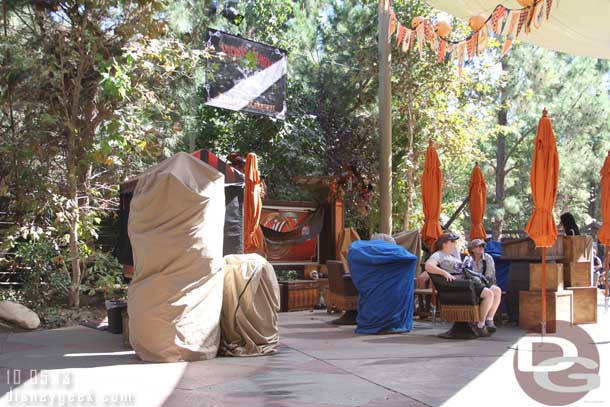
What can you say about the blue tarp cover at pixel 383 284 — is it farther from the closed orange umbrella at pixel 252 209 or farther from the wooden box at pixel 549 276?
the closed orange umbrella at pixel 252 209

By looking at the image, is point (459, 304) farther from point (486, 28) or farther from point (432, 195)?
point (486, 28)

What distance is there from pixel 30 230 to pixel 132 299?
162 inches

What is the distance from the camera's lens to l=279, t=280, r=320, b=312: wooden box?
11250 mm

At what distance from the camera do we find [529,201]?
27.2 metres

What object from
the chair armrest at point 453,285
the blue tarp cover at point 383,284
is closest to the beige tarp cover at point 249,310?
the blue tarp cover at point 383,284

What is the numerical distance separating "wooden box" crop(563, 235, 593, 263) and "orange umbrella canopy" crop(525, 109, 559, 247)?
1645 mm

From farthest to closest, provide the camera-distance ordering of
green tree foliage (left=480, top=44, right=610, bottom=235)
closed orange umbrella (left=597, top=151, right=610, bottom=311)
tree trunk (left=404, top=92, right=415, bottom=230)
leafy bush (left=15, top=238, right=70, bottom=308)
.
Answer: green tree foliage (left=480, top=44, right=610, bottom=235) < tree trunk (left=404, top=92, right=415, bottom=230) < closed orange umbrella (left=597, top=151, right=610, bottom=311) < leafy bush (left=15, top=238, right=70, bottom=308)

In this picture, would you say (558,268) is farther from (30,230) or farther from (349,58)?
(349,58)

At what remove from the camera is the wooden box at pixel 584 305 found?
8641mm

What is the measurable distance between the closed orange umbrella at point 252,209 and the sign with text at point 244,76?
1.42 meters

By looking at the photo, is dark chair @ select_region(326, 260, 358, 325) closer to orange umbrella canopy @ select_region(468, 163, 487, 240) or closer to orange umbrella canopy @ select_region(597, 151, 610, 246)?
orange umbrella canopy @ select_region(468, 163, 487, 240)

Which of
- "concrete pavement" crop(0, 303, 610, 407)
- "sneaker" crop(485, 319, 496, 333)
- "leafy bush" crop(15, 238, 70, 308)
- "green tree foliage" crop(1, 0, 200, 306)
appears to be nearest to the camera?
"concrete pavement" crop(0, 303, 610, 407)

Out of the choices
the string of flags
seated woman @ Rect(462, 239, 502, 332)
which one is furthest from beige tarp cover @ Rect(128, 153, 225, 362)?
the string of flags

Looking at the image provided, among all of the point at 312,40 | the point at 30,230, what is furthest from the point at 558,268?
the point at 312,40
